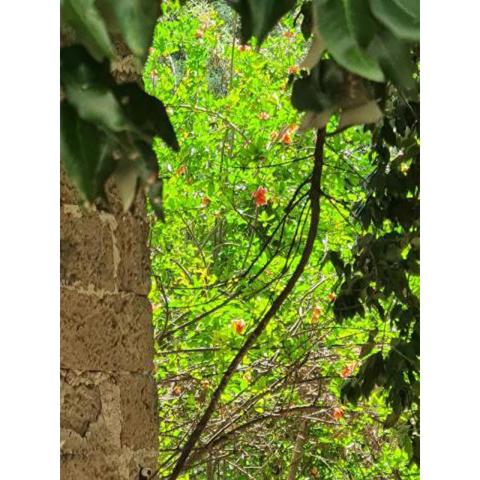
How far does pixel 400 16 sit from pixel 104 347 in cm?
60

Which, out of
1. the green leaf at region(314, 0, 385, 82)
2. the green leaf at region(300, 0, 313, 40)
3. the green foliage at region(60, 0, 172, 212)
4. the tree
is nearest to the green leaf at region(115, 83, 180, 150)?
the green foliage at region(60, 0, 172, 212)

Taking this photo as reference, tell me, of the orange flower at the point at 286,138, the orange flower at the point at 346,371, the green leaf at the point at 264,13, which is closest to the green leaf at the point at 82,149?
the green leaf at the point at 264,13

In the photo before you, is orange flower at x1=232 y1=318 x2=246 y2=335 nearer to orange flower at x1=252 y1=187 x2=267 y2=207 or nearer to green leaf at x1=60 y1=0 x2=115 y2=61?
orange flower at x1=252 y1=187 x2=267 y2=207

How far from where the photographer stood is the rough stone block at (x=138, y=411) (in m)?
1.11

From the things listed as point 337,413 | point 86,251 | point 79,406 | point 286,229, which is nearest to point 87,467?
point 79,406

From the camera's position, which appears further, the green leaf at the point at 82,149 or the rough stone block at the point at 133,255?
the rough stone block at the point at 133,255

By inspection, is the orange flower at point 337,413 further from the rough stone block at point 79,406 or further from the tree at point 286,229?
the rough stone block at point 79,406

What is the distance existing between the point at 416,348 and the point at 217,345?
0.67m

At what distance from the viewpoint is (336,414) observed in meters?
2.17

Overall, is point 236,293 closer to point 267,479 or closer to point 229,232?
point 229,232

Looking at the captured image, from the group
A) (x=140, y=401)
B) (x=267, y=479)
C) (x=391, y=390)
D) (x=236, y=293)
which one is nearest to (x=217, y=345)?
(x=236, y=293)

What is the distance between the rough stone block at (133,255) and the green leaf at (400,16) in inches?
22.6

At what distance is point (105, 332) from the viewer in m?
1.09

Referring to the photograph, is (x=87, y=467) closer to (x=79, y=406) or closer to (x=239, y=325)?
(x=79, y=406)
